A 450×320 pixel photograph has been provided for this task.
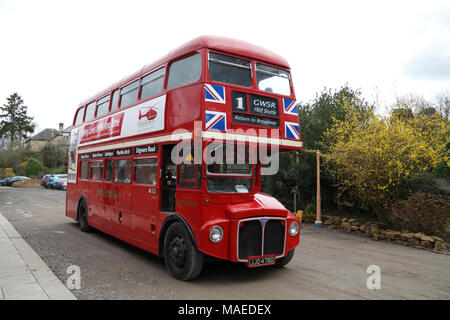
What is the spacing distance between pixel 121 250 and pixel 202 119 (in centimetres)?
456

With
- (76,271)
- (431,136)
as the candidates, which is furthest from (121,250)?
(431,136)

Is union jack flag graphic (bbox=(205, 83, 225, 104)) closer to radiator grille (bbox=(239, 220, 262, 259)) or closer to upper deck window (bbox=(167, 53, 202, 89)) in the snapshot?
upper deck window (bbox=(167, 53, 202, 89))

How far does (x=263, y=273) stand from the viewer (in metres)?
6.41

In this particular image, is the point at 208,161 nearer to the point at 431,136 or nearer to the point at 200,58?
the point at 200,58

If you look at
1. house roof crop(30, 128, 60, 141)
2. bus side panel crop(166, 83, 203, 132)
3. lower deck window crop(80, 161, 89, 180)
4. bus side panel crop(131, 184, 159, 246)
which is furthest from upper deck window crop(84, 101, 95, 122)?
house roof crop(30, 128, 60, 141)

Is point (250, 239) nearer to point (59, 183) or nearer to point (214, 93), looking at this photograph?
point (214, 93)

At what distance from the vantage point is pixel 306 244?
32.1ft

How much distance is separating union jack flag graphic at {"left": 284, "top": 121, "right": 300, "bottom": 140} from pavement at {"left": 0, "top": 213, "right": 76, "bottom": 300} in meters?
4.57

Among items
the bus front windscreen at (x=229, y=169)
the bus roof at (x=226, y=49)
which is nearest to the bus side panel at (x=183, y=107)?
the bus front windscreen at (x=229, y=169)

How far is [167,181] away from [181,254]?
1583mm

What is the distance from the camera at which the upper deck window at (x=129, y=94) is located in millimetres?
8314

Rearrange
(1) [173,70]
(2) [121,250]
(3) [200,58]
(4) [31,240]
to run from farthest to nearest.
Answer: (4) [31,240] < (2) [121,250] < (1) [173,70] < (3) [200,58]

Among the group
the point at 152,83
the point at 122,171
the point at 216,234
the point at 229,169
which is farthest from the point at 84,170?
the point at 216,234

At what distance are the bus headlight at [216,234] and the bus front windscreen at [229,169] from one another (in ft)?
2.10
